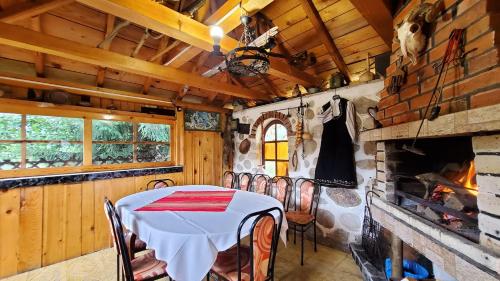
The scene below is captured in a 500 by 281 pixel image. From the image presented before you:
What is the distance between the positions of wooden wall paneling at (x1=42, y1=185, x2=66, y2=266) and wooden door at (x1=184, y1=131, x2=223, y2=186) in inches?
64.4

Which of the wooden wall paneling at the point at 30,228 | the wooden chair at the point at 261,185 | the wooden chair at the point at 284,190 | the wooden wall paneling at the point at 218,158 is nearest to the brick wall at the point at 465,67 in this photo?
the wooden chair at the point at 284,190

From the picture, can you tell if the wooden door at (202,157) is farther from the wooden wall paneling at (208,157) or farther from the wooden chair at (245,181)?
the wooden chair at (245,181)

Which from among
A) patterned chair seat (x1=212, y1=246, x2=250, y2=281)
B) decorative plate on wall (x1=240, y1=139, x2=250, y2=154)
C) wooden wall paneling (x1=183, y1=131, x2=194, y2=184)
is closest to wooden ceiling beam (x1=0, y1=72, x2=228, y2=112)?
wooden wall paneling (x1=183, y1=131, x2=194, y2=184)

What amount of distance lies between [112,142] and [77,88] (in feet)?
2.61

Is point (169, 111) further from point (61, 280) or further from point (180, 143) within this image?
point (61, 280)

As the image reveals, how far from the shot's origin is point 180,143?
11.9 ft

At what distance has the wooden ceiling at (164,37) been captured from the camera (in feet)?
5.31

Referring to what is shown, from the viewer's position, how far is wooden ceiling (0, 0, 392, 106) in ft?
5.31

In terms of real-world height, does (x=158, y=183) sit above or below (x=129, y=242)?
above

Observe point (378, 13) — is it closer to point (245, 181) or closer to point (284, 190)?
point (284, 190)

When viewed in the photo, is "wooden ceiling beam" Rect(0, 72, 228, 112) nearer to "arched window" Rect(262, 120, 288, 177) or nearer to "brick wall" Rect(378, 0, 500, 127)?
"arched window" Rect(262, 120, 288, 177)

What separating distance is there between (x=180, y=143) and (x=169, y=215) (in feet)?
6.87

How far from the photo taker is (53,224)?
8.06 ft

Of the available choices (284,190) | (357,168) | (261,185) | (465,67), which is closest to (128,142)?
(261,185)
